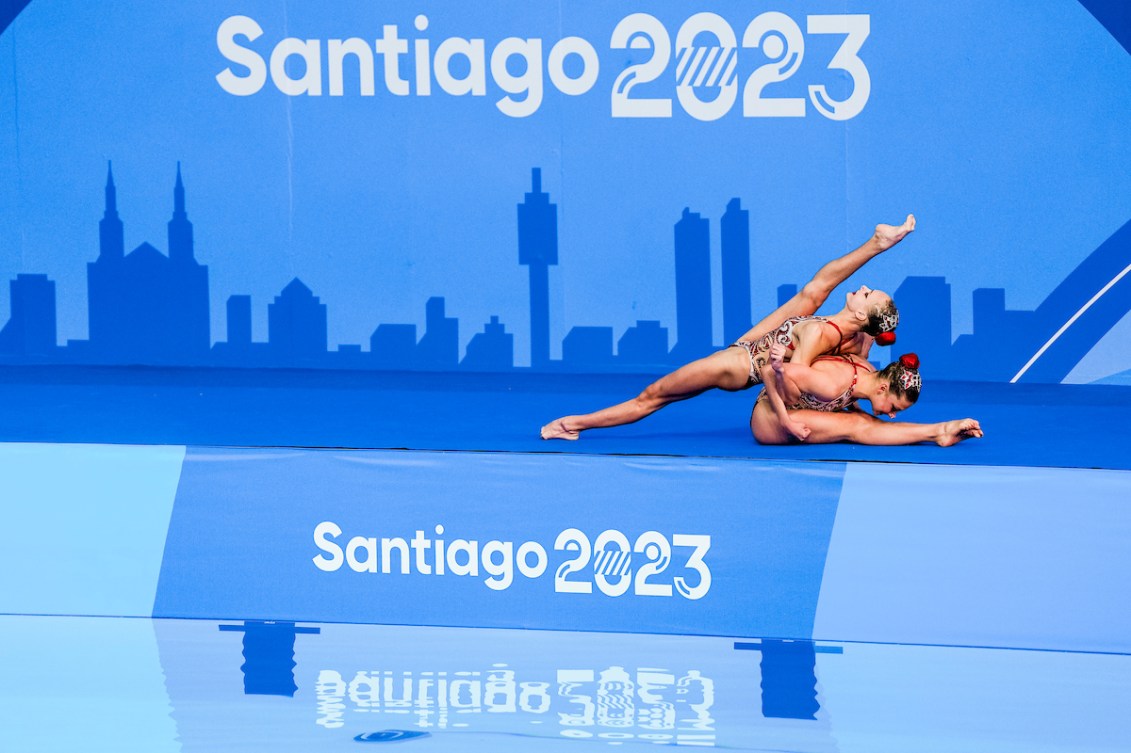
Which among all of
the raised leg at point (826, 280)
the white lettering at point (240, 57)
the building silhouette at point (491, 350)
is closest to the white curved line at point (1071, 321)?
the raised leg at point (826, 280)

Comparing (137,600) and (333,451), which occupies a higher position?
(333,451)

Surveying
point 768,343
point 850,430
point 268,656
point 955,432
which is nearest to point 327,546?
point 268,656

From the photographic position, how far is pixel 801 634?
5082 mm

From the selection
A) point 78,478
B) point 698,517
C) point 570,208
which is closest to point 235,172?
point 570,208

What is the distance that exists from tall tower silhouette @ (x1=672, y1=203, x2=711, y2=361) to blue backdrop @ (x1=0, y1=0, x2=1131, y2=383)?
0.02m

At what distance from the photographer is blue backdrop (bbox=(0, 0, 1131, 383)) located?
704cm

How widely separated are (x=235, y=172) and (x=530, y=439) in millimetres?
2821

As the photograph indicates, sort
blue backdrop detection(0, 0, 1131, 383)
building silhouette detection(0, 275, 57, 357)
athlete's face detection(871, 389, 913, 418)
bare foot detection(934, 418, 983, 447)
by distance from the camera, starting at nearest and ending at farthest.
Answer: bare foot detection(934, 418, 983, 447) → athlete's face detection(871, 389, 913, 418) → blue backdrop detection(0, 0, 1131, 383) → building silhouette detection(0, 275, 57, 357)

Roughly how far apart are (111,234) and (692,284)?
3128 millimetres

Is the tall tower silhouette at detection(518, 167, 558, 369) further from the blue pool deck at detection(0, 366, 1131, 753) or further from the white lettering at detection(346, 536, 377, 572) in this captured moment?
the white lettering at detection(346, 536, 377, 572)

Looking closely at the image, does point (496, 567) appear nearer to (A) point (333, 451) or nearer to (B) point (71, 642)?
(A) point (333, 451)

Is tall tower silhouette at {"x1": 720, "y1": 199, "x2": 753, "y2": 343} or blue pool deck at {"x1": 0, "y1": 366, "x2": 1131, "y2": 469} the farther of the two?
tall tower silhouette at {"x1": 720, "y1": 199, "x2": 753, "y2": 343}

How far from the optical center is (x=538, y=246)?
745 centimetres

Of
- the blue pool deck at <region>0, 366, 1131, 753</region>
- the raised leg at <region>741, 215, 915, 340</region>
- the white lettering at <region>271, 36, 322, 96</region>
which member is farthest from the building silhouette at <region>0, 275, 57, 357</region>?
the raised leg at <region>741, 215, 915, 340</region>
